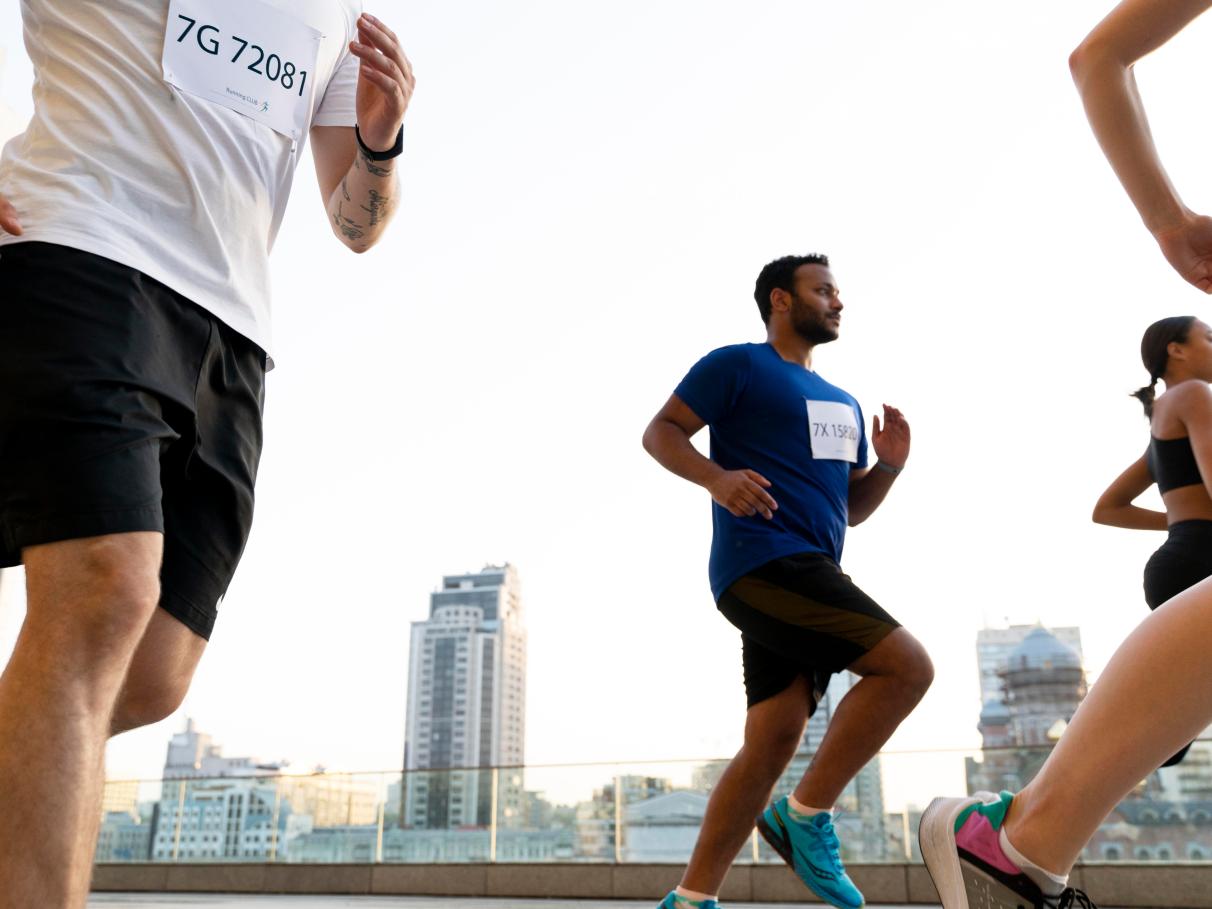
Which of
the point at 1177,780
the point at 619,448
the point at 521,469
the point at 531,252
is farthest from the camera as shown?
the point at 521,469

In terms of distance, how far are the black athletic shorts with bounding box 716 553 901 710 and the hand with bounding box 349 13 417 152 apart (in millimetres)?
1442

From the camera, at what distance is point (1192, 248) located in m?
1.34

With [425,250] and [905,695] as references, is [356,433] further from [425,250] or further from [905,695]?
[905,695]

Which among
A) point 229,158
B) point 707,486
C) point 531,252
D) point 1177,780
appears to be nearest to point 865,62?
point 531,252

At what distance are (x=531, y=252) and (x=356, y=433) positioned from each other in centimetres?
631

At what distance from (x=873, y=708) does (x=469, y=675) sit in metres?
85.3

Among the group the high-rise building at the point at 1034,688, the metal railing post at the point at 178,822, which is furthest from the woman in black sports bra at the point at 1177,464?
the high-rise building at the point at 1034,688

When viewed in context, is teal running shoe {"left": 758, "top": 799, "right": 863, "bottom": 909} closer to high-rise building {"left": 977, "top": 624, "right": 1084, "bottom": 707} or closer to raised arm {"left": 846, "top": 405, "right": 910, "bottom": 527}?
raised arm {"left": 846, "top": 405, "right": 910, "bottom": 527}

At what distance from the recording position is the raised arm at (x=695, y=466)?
8.92 feet

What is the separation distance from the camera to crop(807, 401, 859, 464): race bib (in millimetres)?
3018

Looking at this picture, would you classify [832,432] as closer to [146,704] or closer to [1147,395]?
[1147,395]

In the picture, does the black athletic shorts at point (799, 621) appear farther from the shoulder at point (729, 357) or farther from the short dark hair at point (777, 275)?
the short dark hair at point (777, 275)

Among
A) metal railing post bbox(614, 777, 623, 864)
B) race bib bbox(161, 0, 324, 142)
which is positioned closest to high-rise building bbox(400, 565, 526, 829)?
metal railing post bbox(614, 777, 623, 864)

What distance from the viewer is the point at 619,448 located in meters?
28.5
